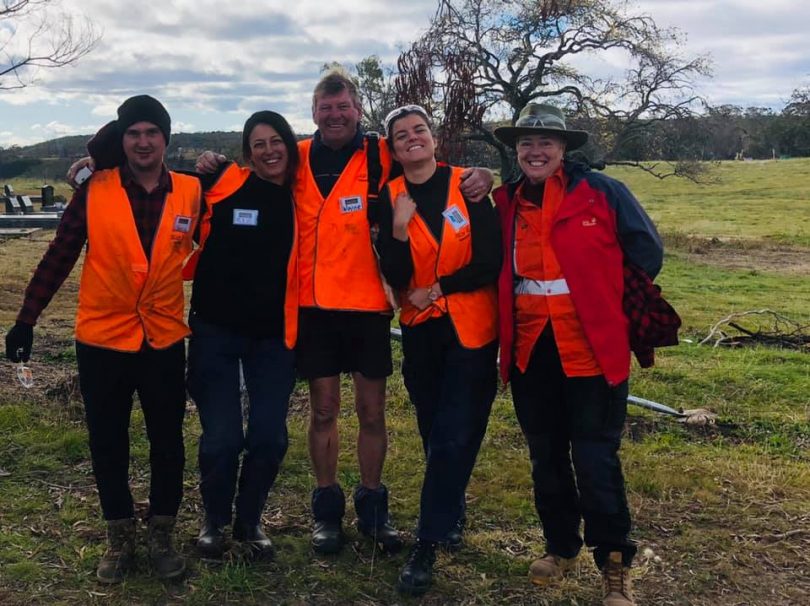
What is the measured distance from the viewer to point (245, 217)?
3.82 metres

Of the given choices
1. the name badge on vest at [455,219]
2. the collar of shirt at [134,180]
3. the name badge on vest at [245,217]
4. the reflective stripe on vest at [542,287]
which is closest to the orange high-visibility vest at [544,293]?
the reflective stripe on vest at [542,287]

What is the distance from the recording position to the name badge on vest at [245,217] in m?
3.82

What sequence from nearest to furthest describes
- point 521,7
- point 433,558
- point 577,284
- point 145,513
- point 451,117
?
point 577,284 → point 433,558 → point 145,513 → point 451,117 → point 521,7

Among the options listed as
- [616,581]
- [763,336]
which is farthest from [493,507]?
[763,336]

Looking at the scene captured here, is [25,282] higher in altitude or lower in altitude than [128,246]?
lower

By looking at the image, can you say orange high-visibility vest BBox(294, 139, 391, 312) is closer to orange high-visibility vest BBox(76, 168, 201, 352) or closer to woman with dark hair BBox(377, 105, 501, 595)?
woman with dark hair BBox(377, 105, 501, 595)

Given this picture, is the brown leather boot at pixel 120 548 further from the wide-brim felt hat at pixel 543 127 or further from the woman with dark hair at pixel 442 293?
the wide-brim felt hat at pixel 543 127

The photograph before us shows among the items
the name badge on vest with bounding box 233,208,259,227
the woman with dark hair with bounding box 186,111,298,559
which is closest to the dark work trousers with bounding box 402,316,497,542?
the woman with dark hair with bounding box 186,111,298,559

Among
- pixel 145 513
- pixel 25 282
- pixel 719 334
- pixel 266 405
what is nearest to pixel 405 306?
pixel 266 405

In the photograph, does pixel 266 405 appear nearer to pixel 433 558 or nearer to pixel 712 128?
pixel 433 558

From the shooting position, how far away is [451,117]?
20.8 ft

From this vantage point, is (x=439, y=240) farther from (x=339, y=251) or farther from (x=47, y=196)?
(x=47, y=196)

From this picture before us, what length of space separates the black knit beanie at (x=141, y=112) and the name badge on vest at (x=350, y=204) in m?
0.91

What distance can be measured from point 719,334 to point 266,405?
803cm
